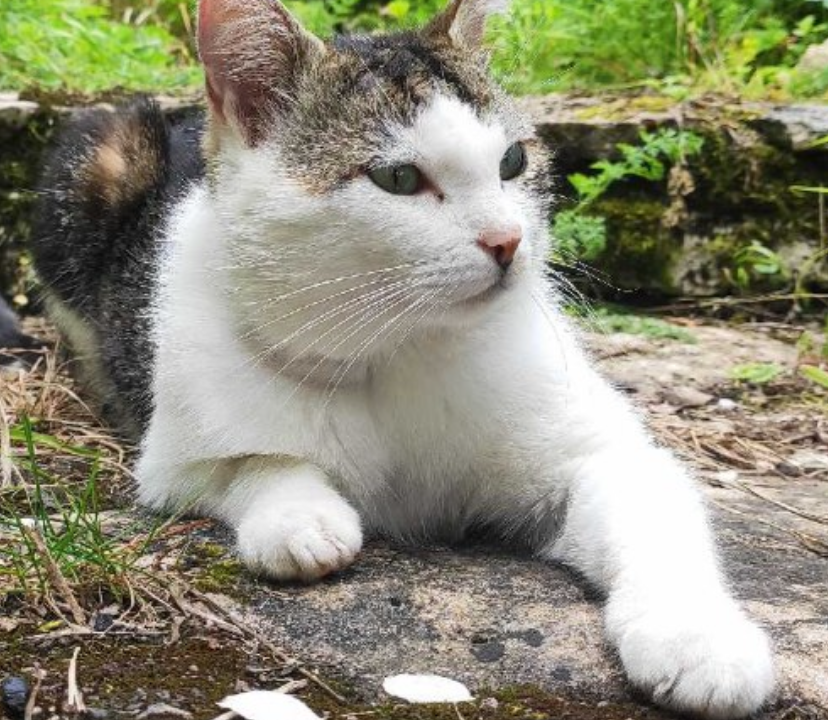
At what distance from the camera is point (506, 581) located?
7.07 feet

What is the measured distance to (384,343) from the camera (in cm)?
225

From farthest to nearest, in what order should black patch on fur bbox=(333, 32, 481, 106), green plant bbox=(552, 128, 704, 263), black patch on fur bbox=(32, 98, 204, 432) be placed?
green plant bbox=(552, 128, 704, 263), black patch on fur bbox=(32, 98, 204, 432), black patch on fur bbox=(333, 32, 481, 106)

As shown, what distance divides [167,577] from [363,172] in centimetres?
76

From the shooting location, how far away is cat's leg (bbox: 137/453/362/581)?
208 centimetres

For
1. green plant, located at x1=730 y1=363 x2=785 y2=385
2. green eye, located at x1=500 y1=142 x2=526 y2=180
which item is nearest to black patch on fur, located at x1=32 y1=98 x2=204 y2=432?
green eye, located at x1=500 y1=142 x2=526 y2=180

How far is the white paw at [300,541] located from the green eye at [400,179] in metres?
0.56

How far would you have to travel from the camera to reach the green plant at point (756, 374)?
376 centimetres

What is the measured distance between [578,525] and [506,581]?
0.19 meters

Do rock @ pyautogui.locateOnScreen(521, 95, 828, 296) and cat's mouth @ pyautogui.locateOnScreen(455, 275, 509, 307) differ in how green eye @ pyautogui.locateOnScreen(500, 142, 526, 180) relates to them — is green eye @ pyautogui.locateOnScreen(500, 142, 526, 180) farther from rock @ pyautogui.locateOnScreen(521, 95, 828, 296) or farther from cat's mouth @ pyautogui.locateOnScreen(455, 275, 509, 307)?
rock @ pyautogui.locateOnScreen(521, 95, 828, 296)

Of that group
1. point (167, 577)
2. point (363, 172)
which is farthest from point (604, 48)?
point (167, 577)

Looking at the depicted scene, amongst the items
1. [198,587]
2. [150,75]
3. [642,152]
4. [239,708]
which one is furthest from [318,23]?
[239,708]

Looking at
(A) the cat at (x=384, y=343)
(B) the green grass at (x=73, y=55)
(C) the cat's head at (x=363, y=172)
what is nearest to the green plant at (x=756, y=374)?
(A) the cat at (x=384, y=343)

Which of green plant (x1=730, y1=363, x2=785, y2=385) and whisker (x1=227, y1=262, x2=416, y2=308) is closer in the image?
whisker (x1=227, y1=262, x2=416, y2=308)

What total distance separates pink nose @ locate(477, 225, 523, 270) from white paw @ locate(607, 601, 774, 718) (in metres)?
0.61
